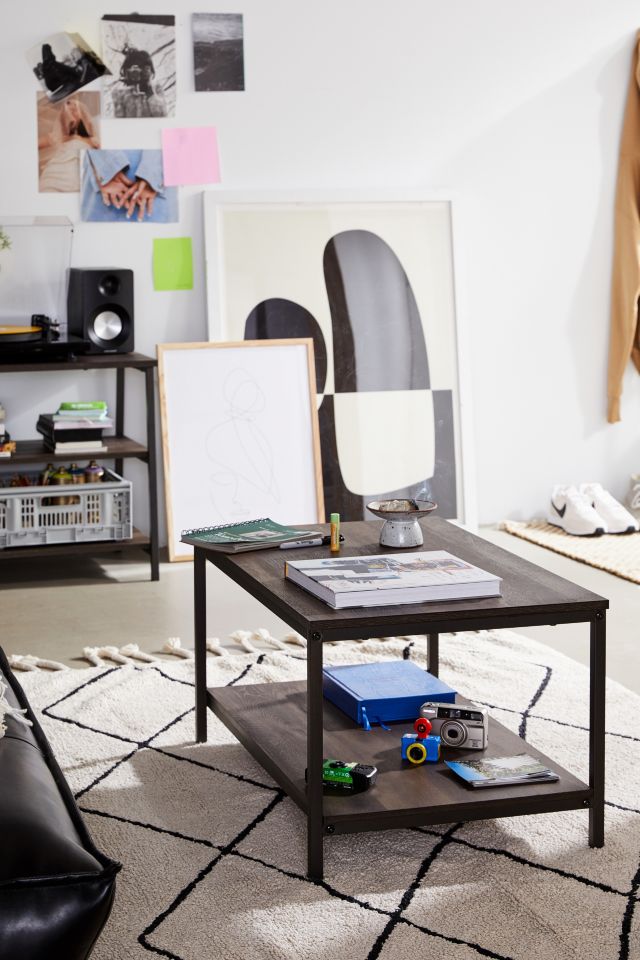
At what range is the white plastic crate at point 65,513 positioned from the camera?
3.81 m

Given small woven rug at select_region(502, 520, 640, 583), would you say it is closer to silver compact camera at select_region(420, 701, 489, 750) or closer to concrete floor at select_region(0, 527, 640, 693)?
concrete floor at select_region(0, 527, 640, 693)

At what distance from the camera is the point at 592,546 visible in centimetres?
433

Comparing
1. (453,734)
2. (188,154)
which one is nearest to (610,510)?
(188,154)

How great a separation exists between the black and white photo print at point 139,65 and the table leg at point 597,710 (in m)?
2.95

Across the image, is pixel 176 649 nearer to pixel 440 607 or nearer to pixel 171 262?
pixel 440 607

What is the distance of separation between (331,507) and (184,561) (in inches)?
23.6

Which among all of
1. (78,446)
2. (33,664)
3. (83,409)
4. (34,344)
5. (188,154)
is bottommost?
(33,664)

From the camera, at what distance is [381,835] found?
205 centimetres

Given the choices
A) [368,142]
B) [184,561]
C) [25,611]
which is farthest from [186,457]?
[368,142]

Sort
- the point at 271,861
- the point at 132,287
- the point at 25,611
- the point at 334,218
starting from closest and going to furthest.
Answer: the point at 271,861 < the point at 25,611 < the point at 132,287 < the point at 334,218

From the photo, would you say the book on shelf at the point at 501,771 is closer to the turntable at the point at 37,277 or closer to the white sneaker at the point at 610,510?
the turntable at the point at 37,277

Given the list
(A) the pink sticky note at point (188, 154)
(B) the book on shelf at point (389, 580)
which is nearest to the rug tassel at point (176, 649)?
(B) the book on shelf at point (389, 580)

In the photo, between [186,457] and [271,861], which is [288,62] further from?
[271,861]

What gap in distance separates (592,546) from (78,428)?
1.89 metres
